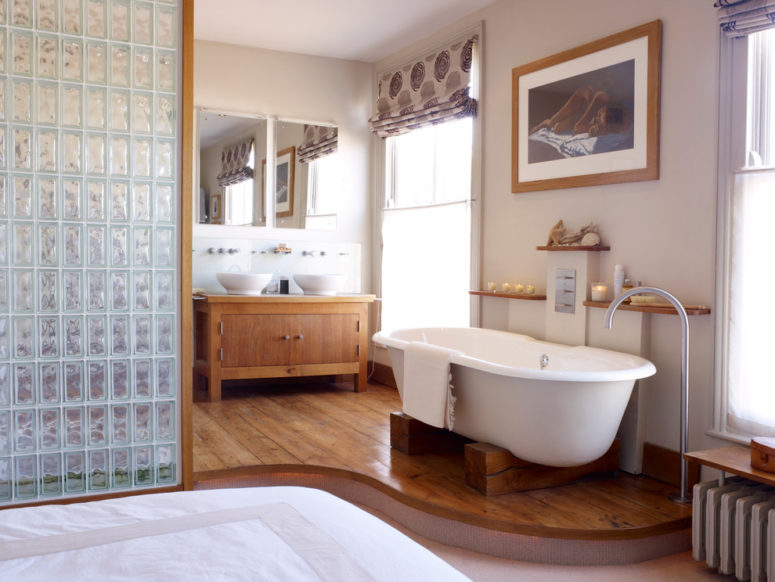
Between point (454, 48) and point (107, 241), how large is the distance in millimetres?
2925

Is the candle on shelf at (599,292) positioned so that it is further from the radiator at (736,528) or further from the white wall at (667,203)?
the radiator at (736,528)

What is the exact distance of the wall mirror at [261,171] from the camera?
5.60 metres

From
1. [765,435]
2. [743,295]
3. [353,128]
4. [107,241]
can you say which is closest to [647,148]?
[743,295]

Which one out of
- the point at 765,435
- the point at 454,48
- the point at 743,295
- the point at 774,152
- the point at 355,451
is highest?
the point at 454,48

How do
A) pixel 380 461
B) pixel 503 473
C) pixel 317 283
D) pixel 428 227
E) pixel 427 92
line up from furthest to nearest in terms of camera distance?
pixel 317 283 → pixel 428 227 → pixel 427 92 → pixel 380 461 → pixel 503 473

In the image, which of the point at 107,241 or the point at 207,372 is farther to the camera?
the point at 207,372

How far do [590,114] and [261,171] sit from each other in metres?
2.84

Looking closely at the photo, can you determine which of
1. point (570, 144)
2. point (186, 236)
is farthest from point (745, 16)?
point (186, 236)

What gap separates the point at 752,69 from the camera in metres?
3.02

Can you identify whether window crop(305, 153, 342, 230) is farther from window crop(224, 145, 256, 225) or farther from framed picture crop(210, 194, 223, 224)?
framed picture crop(210, 194, 223, 224)

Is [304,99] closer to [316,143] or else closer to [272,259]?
[316,143]

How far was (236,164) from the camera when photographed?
18.6ft

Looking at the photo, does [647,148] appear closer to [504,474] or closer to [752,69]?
[752,69]

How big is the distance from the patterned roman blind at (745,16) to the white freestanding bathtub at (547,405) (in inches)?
57.7
